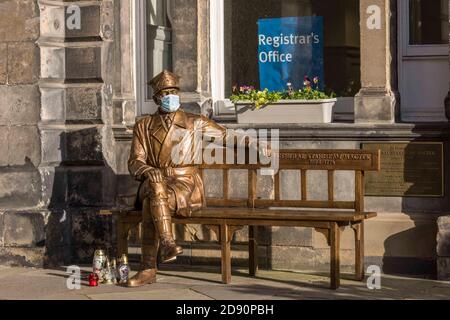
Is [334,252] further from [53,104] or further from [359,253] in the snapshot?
[53,104]

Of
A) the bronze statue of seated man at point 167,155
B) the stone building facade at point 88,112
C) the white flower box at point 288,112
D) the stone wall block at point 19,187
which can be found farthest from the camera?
Result: the stone wall block at point 19,187

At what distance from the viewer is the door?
11.4m

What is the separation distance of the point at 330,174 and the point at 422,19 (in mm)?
1923

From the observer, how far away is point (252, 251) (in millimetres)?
11312

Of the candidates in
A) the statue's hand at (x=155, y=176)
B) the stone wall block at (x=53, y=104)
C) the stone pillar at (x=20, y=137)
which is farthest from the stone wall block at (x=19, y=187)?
the statue's hand at (x=155, y=176)

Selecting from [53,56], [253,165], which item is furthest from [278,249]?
[53,56]

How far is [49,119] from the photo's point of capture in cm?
1227

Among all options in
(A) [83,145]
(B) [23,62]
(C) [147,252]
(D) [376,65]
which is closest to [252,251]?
(C) [147,252]

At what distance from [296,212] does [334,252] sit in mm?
568

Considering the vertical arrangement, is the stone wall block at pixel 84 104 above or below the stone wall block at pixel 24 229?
above

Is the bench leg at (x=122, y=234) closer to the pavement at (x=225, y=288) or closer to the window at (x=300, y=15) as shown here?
the pavement at (x=225, y=288)

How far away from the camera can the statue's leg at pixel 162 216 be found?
10172mm

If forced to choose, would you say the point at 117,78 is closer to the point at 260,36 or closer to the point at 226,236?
the point at 260,36

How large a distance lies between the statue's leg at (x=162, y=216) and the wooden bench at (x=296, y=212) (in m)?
0.39
